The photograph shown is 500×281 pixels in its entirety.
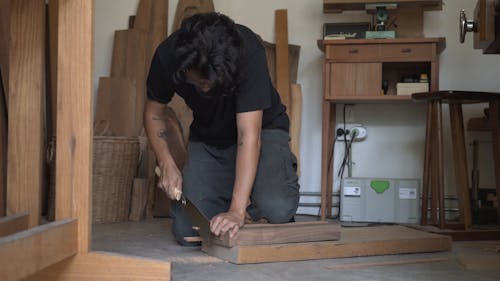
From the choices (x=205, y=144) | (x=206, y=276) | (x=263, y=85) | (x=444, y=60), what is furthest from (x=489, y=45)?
(x=444, y=60)

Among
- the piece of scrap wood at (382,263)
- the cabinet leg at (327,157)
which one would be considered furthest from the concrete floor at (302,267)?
the cabinet leg at (327,157)

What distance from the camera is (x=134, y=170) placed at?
3.10m

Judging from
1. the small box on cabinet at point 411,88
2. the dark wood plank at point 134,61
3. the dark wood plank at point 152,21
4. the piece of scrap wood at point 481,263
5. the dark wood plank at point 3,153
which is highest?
the dark wood plank at point 152,21

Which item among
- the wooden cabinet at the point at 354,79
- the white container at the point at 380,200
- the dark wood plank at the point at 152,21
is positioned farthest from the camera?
the dark wood plank at the point at 152,21

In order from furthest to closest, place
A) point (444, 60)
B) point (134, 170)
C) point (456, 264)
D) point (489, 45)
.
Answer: point (444, 60) < point (134, 170) < point (456, 264) < point (489, 45)

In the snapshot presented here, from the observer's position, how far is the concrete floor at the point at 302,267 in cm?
164

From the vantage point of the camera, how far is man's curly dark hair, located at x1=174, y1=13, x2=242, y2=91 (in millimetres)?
1604

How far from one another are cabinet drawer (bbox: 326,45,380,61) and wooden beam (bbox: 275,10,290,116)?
34 centimetres

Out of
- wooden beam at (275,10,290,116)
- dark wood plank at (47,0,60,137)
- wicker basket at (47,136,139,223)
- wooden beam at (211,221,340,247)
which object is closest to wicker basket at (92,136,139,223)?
wicker basket at (47,136,139,223)

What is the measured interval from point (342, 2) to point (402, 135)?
84 cm

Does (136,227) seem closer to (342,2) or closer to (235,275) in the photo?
(235,275)

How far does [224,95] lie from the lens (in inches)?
70.8

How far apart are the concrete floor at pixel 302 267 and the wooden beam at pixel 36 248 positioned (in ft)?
1.31

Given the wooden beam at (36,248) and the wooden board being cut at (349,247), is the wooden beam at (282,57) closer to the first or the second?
the wooden board being cut at (349,247)
